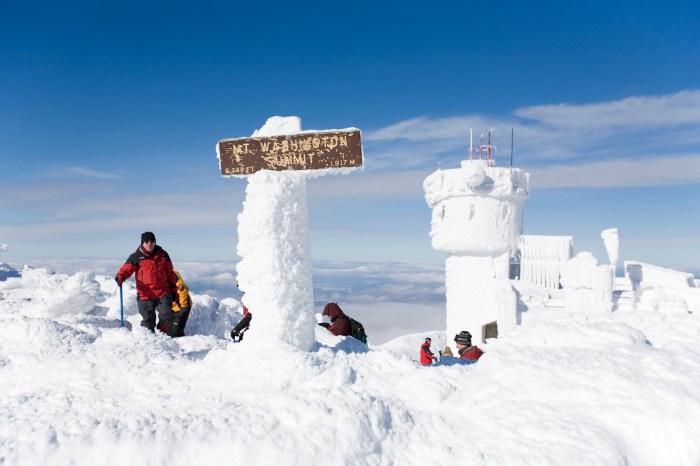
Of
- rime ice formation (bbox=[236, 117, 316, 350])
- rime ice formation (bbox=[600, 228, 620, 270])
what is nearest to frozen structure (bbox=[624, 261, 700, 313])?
rime ice formation (bbox=[600, 228, 620, 270])

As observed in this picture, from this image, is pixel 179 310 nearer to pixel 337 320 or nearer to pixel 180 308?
pixel 180 308

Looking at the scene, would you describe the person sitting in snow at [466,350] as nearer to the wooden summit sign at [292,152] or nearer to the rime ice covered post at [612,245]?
the wooden summit sign at [292,152]

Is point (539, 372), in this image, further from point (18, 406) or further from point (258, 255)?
point (18, 406)

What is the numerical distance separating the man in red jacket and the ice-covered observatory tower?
45.9 feet

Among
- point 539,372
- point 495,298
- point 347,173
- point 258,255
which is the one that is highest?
point 347,173

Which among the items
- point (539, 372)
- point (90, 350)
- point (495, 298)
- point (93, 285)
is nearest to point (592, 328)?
point (539, 372)

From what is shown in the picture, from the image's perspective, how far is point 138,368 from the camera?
5258 mm

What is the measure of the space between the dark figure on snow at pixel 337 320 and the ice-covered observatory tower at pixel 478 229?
1209 cm

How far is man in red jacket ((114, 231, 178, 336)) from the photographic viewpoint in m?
7.14

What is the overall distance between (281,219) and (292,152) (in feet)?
2.66

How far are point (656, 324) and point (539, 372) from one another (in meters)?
2.96

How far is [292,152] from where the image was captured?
19.4 feet

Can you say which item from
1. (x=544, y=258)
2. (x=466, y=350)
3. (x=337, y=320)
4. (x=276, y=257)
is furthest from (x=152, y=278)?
(x=544, y=258)

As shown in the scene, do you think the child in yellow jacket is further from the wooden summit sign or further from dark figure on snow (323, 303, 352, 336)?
the wooden summit sign
